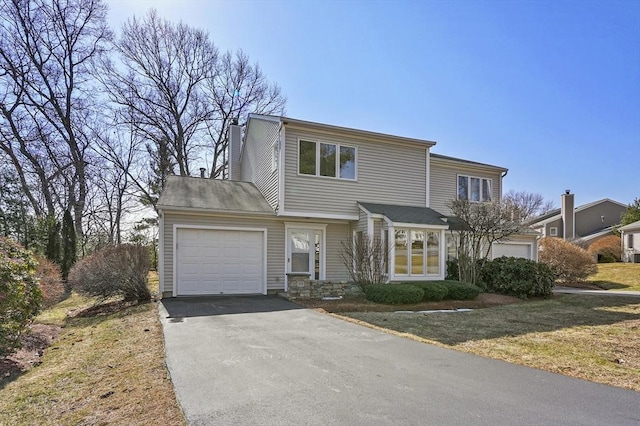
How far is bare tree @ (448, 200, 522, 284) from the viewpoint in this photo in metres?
12.9

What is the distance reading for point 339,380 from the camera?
4.37 metres

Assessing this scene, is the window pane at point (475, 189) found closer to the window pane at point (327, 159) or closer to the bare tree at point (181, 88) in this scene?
the window pane at point (327, 159)

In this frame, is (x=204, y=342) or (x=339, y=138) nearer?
(x=204, y=342)

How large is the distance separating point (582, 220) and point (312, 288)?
36.8m

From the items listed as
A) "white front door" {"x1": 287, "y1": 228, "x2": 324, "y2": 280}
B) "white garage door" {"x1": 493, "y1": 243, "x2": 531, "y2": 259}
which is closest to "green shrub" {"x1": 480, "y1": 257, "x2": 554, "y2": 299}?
"white garage door" {"x1": 493, "y1": 243, "x2": 531, "y2": 259}

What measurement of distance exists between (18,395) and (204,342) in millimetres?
2461

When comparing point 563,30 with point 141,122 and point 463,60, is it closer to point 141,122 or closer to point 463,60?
point 463,60

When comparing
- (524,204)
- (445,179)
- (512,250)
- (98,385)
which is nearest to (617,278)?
(524,204)

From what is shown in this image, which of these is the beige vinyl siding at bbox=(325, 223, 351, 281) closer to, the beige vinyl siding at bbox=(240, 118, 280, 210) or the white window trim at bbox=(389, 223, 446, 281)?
the white window trim at bbox=(389, 223, 446, 281)

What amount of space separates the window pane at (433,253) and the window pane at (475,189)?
4.79 metres

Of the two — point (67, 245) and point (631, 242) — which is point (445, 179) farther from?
point (631, 242)

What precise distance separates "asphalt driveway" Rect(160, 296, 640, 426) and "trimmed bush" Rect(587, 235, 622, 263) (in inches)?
1170

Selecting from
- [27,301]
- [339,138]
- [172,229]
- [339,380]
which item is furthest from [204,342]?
[339,138]

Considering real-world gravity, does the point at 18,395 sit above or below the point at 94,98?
below
